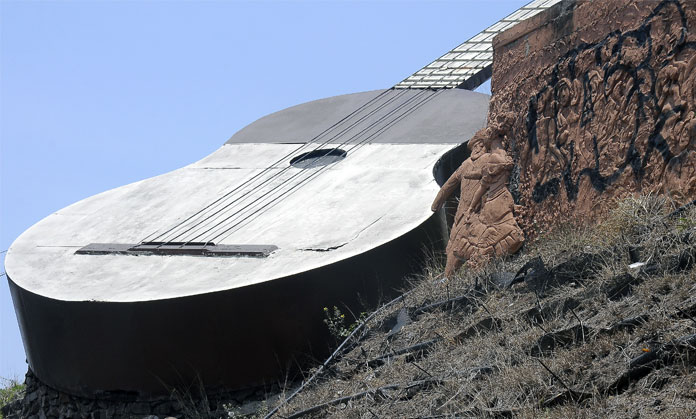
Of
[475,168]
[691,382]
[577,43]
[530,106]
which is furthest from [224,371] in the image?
[691,382]

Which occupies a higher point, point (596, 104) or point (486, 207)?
point (596, 104)

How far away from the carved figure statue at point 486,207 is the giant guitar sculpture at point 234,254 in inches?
67.9

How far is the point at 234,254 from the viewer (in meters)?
10.2

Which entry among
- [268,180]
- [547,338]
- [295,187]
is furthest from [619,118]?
[268,180]

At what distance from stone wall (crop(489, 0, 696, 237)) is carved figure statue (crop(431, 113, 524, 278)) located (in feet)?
0.30

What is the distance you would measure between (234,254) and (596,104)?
4717 millimetres

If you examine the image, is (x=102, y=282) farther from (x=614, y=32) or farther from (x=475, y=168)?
A: (x=614, y=32)

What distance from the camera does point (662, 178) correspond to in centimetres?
607

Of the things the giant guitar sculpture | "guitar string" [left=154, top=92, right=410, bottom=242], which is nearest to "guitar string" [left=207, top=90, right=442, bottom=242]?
the giant guitar sculpture

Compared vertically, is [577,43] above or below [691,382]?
above

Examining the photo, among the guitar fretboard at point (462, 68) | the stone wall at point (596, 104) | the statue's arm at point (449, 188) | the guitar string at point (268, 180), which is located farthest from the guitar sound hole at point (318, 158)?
the stone wall at point (596, 104)

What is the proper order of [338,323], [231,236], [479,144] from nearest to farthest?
[479,144], [338,323], [231,236]

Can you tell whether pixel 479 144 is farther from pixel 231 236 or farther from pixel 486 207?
pixel 231 236

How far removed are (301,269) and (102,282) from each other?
2.21 m
